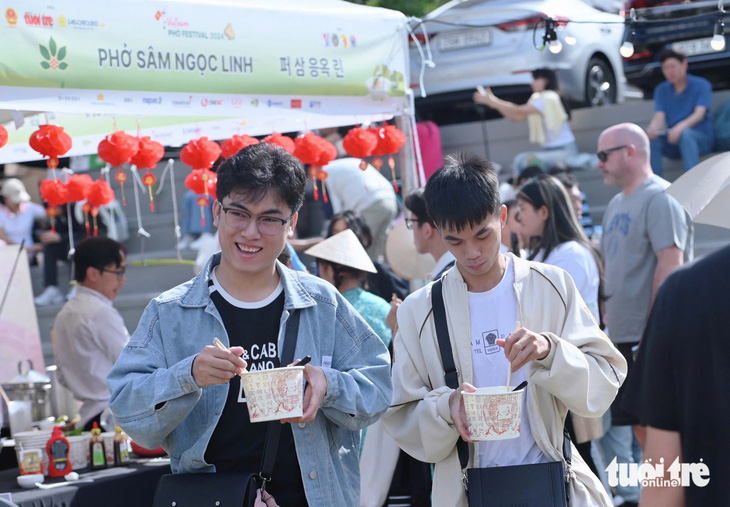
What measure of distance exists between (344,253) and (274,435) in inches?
106

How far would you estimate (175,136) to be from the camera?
6715mm

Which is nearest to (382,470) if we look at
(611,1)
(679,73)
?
(679,73)

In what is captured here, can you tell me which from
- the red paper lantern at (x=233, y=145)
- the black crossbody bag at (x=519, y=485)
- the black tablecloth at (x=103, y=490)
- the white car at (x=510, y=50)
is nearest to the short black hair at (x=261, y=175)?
the black crossbody bag at (x=519, y=485)

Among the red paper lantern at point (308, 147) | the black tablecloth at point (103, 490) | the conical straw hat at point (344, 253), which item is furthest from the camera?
the red paper lantern at point (308, 147)

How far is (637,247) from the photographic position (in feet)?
20.4

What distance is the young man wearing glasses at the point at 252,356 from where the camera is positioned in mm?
2738

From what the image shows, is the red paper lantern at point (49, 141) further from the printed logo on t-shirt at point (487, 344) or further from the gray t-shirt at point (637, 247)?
the gray t-shirt at point (637, 247)

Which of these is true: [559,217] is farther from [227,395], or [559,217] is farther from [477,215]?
[227,395]

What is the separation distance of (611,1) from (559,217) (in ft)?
26.7

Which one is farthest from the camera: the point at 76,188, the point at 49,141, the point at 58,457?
the point at 76,188

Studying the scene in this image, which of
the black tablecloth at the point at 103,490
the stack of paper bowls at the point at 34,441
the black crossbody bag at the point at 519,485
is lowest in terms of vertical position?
the black tablecloth at the point at 103,490

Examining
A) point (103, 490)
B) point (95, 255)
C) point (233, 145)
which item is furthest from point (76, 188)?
point (103, 490)

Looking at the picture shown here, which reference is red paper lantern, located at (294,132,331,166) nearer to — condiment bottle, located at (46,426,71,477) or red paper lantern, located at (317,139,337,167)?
red paper lantern, located at (317,139,337,167)

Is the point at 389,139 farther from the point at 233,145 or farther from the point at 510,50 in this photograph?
the point at 510,50
